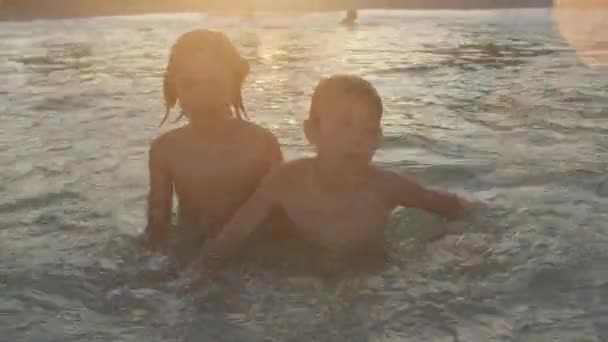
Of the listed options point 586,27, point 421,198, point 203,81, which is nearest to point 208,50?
point 203,81

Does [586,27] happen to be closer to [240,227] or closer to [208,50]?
[208,50]

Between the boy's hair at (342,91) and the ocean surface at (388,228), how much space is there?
0.71m

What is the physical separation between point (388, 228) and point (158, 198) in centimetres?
112

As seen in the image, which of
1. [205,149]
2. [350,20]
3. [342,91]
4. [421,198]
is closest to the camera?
[342,91]

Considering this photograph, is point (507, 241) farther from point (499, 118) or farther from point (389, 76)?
point (389, 76)

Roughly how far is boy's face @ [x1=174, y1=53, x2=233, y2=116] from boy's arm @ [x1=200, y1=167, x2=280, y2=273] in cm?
53

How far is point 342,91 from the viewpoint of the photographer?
3529 mm

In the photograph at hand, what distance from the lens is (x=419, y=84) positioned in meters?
9.28

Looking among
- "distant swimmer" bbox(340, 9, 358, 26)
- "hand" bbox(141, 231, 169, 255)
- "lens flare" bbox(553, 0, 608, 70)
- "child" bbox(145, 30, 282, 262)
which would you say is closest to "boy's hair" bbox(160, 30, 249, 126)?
"child" bbox(145, 30, 282, 262)

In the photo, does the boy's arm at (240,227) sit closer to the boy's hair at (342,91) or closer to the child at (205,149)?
the child at (205,149)

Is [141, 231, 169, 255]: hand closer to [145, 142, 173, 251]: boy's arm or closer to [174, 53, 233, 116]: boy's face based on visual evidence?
[145, 142, 173, 251]: boy's arm

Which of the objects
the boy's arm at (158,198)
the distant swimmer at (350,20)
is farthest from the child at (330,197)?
the distant swimmer at (350,20)

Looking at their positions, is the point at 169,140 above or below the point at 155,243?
above

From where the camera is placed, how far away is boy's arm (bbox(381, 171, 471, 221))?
153 inches
